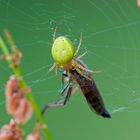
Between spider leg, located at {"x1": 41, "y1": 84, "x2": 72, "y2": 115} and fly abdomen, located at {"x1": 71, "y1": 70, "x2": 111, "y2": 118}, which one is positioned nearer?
spider leg, located at {"x1": 41, "y1": 84, "x2": 72, "y2": 115}

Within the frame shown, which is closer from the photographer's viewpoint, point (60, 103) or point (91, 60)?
point (60, 103)

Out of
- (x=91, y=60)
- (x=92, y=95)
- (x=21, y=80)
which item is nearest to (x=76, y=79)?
(x=92, y=95)

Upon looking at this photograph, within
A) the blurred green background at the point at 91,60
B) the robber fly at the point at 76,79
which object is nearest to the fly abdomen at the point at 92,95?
the robber fly at the point at 76,79

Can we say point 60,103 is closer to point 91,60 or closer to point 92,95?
point 92,95

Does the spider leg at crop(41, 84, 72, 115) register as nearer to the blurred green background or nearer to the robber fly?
A: the robber fly

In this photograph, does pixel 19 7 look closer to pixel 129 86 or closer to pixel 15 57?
pixel 129 86

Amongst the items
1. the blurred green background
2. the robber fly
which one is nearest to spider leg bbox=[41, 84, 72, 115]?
the robber fly

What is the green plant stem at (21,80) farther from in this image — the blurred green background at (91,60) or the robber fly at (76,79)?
the blurred green background at (91,60)
